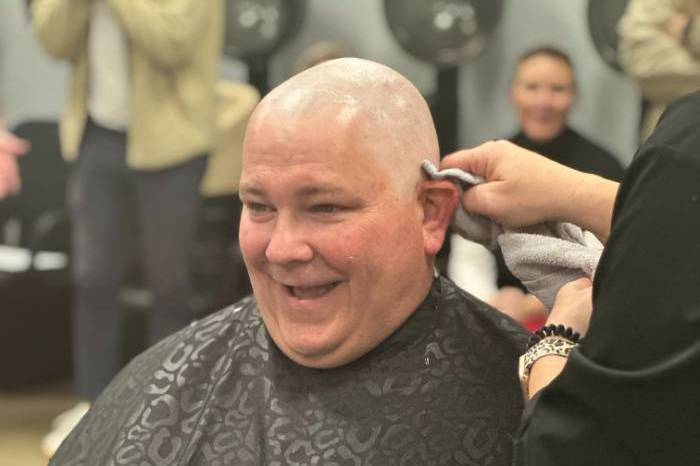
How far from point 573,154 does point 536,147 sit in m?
0.11

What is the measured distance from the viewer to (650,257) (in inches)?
43.9

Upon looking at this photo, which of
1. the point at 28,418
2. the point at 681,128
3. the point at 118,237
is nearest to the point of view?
the point at 681,128

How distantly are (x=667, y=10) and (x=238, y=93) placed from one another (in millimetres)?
1637

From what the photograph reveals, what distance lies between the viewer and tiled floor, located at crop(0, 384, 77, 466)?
362cm

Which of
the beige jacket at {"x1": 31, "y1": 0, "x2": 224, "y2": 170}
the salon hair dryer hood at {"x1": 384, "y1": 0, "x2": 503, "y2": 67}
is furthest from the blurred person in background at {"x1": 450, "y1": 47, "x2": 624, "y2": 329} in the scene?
the beige jacket at {"x1": 31, "y1": 0, "x2": 224, "y2": 170}

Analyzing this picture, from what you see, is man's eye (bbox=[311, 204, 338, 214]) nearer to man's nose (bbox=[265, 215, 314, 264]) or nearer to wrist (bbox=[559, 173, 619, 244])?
man's nose (bbox=[265, 215, 314, 264])

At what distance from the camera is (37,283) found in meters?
4.32

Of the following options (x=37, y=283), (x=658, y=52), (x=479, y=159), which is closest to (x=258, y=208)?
(x=479, y=159)

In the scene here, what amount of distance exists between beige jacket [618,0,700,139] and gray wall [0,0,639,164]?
2.47ft

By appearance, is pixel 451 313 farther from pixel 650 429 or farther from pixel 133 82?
pixel 133 82

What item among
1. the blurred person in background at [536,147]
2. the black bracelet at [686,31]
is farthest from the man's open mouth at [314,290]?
the black bracelet at [686,31]

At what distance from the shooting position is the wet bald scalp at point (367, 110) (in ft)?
4.88

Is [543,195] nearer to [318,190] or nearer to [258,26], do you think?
[318,190]

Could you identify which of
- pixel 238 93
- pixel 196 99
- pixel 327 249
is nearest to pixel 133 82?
pixel 196 99
